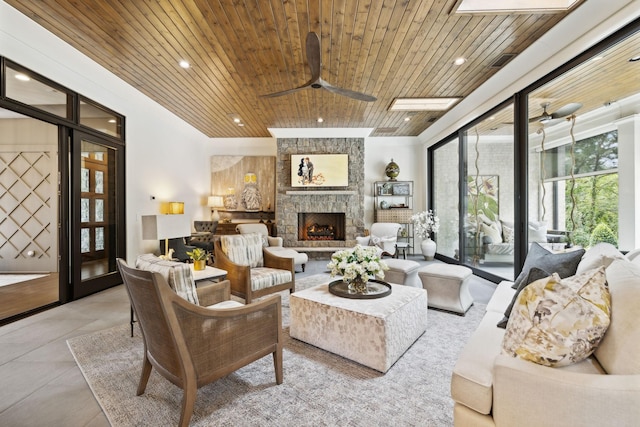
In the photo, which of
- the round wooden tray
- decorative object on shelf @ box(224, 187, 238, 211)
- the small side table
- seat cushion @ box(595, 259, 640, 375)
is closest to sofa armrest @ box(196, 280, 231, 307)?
the small side table

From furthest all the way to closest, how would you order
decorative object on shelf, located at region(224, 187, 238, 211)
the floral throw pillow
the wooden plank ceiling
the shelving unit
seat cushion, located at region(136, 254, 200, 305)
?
1. decorative object on shelf, located at region(224, 187, 238, 211)
2. the shelving unit
3. the wooden plank ceiling
4. seat cushion, located at region(136, 254, 200, 305)
5. the floral throw pillow

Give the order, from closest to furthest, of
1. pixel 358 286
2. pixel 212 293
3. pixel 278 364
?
pixel 278 364
pixel 212 293
pixel 358 286

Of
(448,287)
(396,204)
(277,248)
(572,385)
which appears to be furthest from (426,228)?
(572,385)

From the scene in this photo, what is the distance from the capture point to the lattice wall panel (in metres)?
4.74

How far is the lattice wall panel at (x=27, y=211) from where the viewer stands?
187 inches

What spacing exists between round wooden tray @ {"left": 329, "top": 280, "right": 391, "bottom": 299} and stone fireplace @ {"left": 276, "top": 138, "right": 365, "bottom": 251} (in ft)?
12.9

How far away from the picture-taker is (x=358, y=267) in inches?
89.1

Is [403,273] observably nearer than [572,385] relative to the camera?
No

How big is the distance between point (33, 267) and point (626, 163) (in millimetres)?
8167

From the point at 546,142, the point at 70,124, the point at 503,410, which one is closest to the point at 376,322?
the point at 503,410

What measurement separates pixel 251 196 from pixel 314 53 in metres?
4.91

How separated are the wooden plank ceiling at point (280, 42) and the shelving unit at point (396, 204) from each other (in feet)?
8.93

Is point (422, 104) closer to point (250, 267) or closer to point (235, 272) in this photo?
point (250, 267)

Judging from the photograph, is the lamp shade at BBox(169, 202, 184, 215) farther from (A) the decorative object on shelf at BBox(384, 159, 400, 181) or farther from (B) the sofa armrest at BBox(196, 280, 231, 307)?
(A) the decorative object on shelf at BBox(384, 159, 400, 181)
